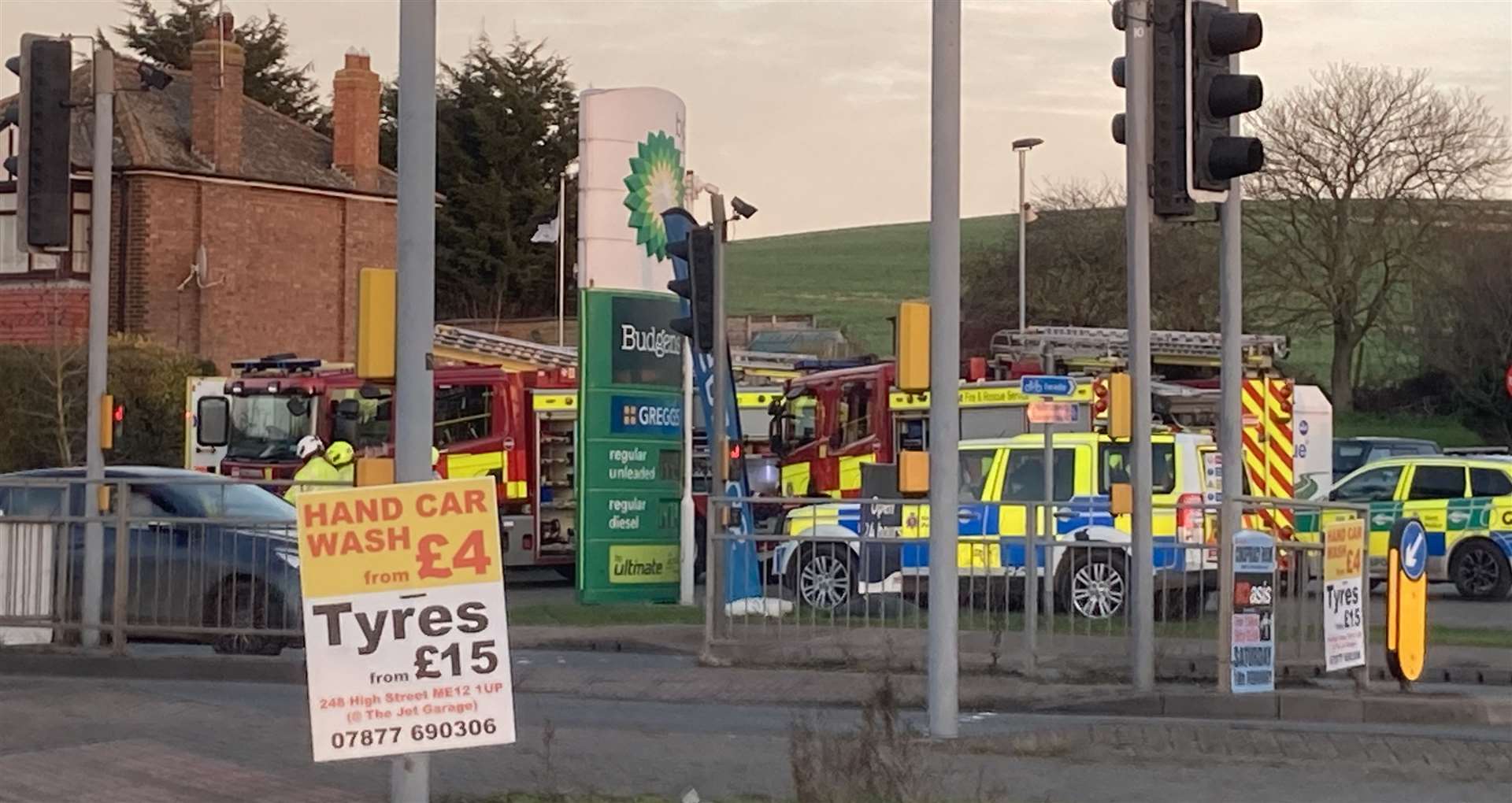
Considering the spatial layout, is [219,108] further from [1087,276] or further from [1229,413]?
[1229,413]

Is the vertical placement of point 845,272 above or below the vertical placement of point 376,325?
above

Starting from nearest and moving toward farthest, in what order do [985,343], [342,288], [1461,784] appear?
[1461,784] → [342,288] → [985,343]

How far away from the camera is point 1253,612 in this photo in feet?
46.6

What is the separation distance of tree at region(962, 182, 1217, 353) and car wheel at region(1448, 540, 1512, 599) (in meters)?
33.5

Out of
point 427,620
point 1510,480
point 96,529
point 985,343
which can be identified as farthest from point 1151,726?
point 985,343

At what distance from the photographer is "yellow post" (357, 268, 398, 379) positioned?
829 centimetres

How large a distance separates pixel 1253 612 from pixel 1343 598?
701mm

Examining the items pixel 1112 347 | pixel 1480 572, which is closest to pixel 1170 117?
pixel 1480 572

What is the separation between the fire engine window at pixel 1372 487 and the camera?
93.6 ft

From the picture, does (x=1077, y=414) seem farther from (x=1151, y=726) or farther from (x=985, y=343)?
(x=985, y=343)

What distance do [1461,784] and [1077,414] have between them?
55.4ft

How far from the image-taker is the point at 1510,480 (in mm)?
27359

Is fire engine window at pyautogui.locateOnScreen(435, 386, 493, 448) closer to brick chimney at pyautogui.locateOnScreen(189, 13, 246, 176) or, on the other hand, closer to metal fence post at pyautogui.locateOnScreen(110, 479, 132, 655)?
metal fence post at pyautogui.locateOnScreen(110, 479, 132, 655)

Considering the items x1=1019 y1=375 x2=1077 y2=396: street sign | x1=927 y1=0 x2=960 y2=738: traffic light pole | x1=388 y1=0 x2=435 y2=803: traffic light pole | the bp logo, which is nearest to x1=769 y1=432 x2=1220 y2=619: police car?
x1=927 y1=0 x2=960 y2=738: traffic light pole
